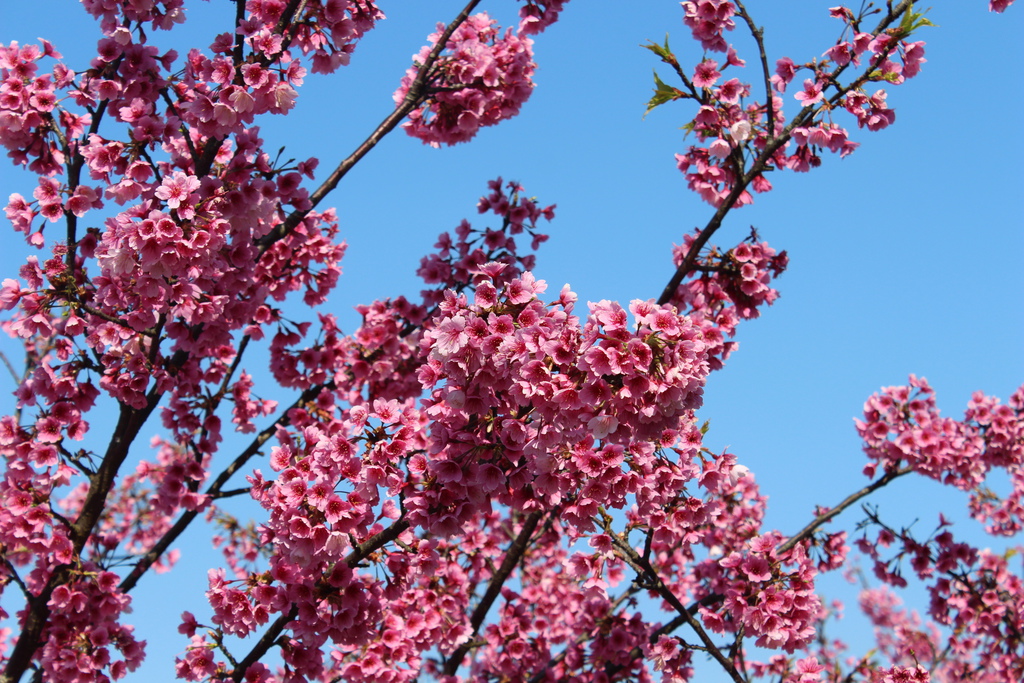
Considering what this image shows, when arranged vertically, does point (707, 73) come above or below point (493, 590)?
above

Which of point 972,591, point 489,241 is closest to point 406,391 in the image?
point 489,241

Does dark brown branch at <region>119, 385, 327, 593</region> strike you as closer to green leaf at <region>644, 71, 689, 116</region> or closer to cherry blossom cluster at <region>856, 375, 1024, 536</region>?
green leaf at <region>644, 71, 689, 116</region>

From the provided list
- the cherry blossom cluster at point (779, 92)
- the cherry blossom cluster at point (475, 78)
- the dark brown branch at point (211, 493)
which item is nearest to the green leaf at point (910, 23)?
the cherry blossom cluster at point (779, 92)

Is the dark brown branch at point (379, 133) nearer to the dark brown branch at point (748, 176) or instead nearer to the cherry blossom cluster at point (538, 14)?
the cherry blossom cluster at point (538, 14)

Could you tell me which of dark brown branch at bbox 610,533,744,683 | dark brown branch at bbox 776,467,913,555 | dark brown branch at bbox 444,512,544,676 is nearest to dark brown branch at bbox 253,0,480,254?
dark brown branch at bbox 444,512,544,676

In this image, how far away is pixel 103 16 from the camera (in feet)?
20.4

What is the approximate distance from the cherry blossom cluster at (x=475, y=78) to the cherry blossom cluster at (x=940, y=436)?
510 cm

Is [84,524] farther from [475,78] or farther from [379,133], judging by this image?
[475,78]

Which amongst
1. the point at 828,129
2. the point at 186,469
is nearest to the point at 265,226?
the point at 186,469

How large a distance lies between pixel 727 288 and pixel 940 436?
3.11 meters

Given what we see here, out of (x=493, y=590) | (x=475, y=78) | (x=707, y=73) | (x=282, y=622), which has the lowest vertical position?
(x=282, y=622)

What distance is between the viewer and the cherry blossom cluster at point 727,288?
6.97 metres

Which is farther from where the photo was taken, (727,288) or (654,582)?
(727,288)

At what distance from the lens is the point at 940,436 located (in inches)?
324
